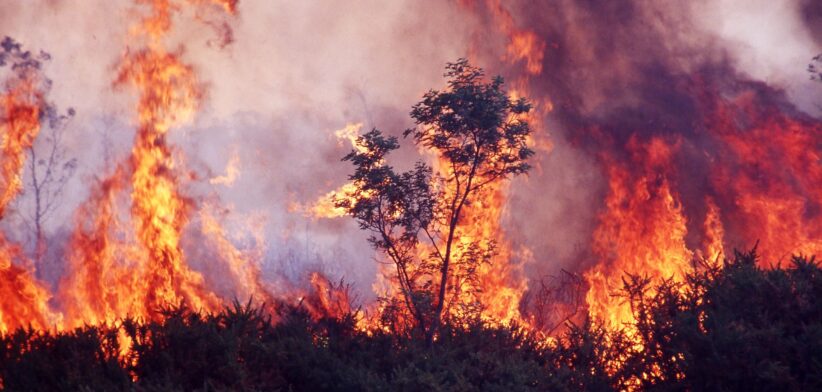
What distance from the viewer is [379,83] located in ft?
87.1

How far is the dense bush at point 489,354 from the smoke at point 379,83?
44.0 ft

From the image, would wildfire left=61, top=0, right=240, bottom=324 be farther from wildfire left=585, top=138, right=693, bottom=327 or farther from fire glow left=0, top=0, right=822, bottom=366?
wildfire left=585, top=138, right=693, bottom=327

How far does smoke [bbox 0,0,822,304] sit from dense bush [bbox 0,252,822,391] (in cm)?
1342

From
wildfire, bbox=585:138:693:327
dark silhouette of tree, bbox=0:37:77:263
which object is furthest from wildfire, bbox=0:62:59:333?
wildfire, bbox=585:138:693:327

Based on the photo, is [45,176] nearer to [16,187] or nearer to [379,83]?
[16,187]

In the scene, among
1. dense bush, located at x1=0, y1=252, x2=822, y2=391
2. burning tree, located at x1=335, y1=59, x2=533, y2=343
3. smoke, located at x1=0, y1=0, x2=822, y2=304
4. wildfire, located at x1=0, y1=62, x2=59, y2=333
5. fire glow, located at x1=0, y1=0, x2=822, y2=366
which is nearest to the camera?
dense bush, located at x1=0, y1=252, x2=822, y2=391

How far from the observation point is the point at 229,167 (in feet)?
86.8

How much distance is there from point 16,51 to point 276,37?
29.2 ft

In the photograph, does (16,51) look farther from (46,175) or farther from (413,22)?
(413,22)

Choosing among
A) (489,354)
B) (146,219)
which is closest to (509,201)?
(146,219)

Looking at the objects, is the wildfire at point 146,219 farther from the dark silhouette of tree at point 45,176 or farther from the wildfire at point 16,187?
the dark silhouette of tree at point 45,176

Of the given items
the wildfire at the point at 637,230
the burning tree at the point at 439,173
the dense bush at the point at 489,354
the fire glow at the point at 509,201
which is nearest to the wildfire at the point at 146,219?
the fire glow at the point at 509,201

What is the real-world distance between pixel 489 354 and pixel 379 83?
19621mm

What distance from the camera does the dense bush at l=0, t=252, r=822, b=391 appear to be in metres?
6.91
